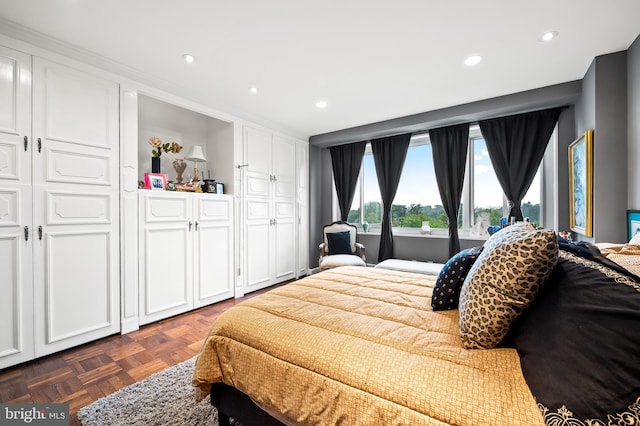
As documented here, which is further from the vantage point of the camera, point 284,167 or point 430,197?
point 284,167

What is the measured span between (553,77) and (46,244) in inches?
191

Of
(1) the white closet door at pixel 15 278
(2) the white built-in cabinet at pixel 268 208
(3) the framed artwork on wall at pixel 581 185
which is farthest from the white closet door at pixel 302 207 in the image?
(3) the framed artwork on wall at pixel 581 185

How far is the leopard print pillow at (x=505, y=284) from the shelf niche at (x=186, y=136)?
321cm

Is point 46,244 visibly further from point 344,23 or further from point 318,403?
point 344,23

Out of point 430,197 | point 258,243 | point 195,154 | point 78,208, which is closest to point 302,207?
point 258,243

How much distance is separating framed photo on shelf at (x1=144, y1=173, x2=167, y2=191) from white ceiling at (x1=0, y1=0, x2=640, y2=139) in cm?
95

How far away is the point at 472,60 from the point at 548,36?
0.52 meters

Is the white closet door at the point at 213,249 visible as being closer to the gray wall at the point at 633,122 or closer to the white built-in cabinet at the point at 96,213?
the white built-in cabinet at the point at 96,213

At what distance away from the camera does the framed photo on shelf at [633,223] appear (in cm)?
204

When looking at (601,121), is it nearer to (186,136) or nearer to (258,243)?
(258,243)

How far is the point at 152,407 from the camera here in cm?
163

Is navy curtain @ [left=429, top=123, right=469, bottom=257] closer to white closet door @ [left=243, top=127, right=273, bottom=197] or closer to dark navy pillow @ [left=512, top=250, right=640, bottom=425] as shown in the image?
white closet door @ [left=243, top=127, right=273, bottom=197]

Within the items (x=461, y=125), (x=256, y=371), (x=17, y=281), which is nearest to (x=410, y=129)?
(x=461, y=125)

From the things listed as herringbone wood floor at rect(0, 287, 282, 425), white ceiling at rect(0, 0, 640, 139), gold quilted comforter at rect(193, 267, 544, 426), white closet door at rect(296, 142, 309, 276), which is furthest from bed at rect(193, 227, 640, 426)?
white closet door at rect(296, 142, 309, 276)
